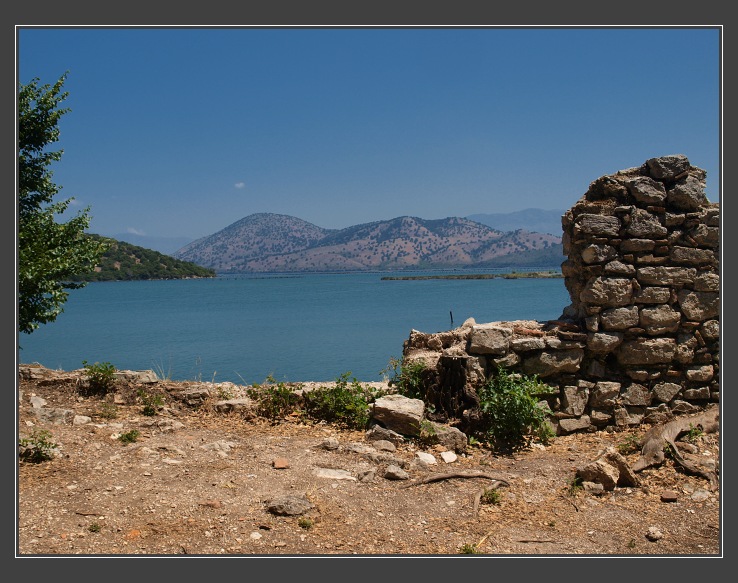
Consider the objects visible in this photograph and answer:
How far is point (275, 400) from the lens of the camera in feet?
27.6

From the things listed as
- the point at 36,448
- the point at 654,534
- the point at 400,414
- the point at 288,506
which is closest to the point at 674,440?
the point at 654,534

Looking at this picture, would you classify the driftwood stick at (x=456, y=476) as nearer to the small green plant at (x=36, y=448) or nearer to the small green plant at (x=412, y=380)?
the small green plant at (x=412, y=380)

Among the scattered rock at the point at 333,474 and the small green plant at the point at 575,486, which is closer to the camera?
the small green plant at the point at 575,486

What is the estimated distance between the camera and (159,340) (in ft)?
118

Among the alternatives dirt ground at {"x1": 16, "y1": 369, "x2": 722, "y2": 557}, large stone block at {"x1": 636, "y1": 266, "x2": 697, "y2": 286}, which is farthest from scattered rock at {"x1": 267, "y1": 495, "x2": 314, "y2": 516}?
large stone block at {"x1": 636, "y1": 266, "x2": 697, "y2": 286}

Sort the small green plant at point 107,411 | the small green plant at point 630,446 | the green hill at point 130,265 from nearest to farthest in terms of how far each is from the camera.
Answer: the small green plant at point 630,446
the small green plant at point 107,411
the green hill at point 130,265

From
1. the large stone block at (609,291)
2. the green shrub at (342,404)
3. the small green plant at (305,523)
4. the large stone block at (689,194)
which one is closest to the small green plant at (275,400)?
the green shrub at (342,404)

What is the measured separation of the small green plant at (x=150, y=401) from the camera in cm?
818

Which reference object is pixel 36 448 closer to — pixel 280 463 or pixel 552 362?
pixel 280 463

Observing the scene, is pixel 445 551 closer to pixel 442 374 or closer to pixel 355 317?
pixel 442 374

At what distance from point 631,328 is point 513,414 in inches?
79.3

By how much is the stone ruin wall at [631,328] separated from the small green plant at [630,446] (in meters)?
0.64

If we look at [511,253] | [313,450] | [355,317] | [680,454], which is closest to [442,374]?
[313,450]

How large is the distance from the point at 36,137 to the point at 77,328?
1498 inches
